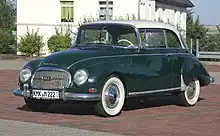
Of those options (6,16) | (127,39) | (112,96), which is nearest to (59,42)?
(6,16)

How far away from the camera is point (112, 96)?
12.0m

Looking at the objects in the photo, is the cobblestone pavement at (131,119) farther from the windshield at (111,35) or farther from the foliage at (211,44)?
the foliage at (211,44)

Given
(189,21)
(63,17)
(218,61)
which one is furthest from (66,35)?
(189,21)

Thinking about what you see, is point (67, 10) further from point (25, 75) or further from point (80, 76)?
point (80, 76)

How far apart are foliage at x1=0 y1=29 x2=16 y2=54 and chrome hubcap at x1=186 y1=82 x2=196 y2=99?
3023 centimetres

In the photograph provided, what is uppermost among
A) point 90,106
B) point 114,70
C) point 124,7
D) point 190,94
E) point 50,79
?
point 124,7

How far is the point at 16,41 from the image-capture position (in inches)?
1746

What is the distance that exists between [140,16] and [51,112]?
31438mm

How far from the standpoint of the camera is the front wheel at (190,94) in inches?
551

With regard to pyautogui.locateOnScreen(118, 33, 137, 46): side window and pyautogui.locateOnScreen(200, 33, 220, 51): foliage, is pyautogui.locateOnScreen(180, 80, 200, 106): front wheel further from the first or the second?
pyautogui.locateOnScreen(200, 33, 220, 51): foliage

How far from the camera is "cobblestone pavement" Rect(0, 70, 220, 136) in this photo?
33.5 ft

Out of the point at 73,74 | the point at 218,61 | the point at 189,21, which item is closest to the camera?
the point at 73,74

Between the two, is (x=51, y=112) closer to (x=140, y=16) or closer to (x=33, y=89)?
(x=33, y=89)

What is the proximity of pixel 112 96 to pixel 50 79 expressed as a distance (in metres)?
1.24
